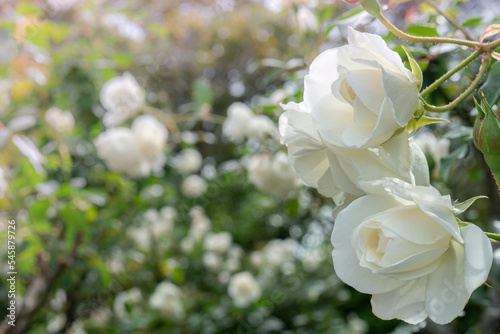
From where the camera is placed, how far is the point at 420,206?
313 millimetres

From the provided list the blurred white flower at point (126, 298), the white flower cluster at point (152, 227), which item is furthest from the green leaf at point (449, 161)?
the blurred white flower at point (126, 298)

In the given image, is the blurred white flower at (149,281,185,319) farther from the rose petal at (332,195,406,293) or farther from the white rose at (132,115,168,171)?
the rose petal at (332,195,406,293)

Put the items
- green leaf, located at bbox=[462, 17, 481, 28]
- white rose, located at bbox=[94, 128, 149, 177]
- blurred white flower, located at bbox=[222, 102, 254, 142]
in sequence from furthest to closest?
1. blurred white flower, located at bbox=[222, 102, 254, 142]
2. white rose, located at bbox=[94, 128, 149, 177]
3. green leaf, located at bbox=[462, 17, 481, 28]

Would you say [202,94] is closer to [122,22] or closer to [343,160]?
[122,22]

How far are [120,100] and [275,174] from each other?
58 cm

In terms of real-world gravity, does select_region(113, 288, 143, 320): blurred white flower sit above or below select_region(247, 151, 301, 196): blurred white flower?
below

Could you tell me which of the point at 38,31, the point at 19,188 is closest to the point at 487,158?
the point at 19,188

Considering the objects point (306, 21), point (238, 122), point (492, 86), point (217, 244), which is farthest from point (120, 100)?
point (217, 244)

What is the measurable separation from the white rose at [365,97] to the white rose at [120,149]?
3.99 feet

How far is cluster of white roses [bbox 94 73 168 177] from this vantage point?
149 centimetres

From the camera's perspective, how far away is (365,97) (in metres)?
0.33

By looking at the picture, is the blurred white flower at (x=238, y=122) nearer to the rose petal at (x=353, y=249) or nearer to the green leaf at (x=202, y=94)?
the green leaf at (x=202, y=94)

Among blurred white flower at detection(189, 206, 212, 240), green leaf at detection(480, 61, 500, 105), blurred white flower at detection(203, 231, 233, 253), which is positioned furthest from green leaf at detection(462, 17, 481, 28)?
blurred white flower at detection(189, 206, 212, 240)

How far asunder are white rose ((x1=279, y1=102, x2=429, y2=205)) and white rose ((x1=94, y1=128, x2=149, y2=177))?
46.2 inches
